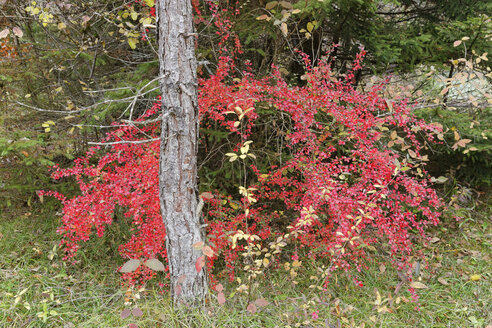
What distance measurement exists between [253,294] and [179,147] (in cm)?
170

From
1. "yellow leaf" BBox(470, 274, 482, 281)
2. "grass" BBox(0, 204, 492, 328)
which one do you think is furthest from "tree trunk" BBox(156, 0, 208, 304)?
"yellow leaf" BBox(470, 274, 482, 281)

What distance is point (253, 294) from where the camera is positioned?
3207mm

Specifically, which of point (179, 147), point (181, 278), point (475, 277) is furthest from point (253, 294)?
point (475, 277)

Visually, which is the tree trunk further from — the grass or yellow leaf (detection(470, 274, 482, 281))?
yellow leaf (detection(470, 274, 482, 281))

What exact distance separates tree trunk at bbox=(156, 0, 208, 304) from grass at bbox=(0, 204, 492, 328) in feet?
1.15

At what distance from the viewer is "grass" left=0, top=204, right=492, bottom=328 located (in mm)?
2883

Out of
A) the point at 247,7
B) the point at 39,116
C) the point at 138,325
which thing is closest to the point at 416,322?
the point at 138,325

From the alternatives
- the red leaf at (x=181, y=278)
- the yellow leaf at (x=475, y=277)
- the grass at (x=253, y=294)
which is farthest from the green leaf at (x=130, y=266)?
the yellow leaf at (x=475, y=277)

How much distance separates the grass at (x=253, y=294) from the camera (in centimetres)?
288

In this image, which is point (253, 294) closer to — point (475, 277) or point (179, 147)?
point (179, 147)

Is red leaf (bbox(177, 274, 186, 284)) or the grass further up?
red leaf (bbox(177, 274, 186, 284))

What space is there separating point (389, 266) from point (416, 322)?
0.88 m

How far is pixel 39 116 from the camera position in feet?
14.1

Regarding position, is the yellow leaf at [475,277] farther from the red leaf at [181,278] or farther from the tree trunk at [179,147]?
the red leaf at [181,278]
